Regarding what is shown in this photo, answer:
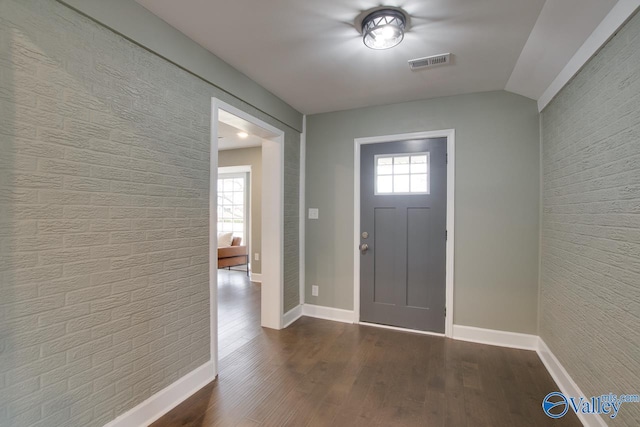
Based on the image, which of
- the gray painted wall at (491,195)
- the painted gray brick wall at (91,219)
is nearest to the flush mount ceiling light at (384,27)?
the painted gray brick wall at (91,219)

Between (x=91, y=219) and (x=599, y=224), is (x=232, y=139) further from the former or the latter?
(x=599, y=224)

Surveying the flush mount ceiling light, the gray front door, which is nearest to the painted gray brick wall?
the flush mount ceiling light

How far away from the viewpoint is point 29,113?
1.25 m

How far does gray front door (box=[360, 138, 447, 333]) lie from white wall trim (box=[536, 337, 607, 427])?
829 millimetres

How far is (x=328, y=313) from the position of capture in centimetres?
346

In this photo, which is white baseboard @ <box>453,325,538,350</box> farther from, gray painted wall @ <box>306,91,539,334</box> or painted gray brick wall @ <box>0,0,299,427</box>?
painted gray brick wall @ <box>0,0,299,427</box>

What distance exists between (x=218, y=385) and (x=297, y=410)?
0.66 m

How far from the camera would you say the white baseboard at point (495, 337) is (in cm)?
269

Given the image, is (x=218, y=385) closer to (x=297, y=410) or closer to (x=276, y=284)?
(x=297, y=410)

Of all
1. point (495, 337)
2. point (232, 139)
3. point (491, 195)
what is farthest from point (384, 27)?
point (232, 139)

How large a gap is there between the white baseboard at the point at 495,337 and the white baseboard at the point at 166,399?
7.65ft

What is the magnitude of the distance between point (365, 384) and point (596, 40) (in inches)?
103

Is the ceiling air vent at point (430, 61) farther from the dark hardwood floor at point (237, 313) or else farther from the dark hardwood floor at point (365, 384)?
the dark hardwood floor at point (237, 313)

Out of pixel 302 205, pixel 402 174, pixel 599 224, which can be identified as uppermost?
pixel 402 174
